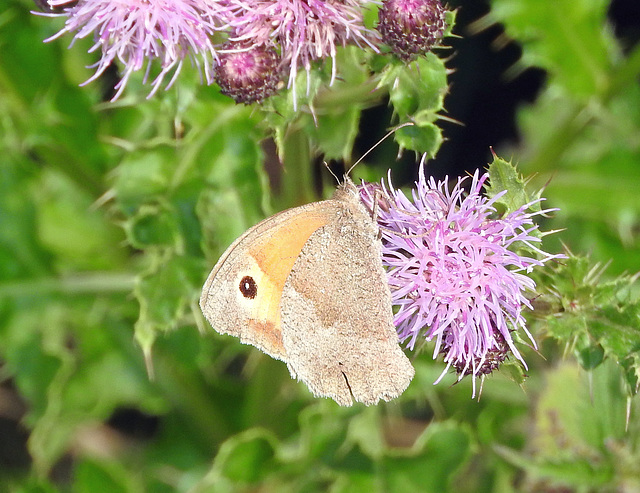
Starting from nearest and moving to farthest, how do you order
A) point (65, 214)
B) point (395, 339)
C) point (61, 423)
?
point (395, 339) → point (61, 423) → point (65, 214)

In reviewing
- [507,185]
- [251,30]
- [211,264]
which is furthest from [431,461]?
[251,30]

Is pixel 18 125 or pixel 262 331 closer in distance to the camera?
pixel 262 331

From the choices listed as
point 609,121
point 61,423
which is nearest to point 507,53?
point 609,121

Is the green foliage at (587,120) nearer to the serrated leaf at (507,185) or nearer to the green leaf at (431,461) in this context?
the green leaf at (431,461)

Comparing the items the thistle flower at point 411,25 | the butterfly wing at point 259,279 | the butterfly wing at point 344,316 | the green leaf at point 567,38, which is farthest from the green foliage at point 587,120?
the butterfly wing at point 259,279

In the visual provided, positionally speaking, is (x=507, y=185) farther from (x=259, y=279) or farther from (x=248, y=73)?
(x=248, y=73)

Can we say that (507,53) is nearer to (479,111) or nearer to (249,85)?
(479,111)

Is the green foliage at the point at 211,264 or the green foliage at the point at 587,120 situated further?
the green foliage at the point at 587,120
